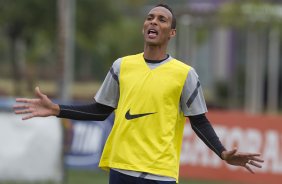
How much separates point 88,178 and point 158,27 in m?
11.2

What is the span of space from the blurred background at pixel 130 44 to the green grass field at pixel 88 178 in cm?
3

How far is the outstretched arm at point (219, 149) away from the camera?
6820 mm

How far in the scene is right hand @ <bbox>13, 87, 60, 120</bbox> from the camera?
6.78 m

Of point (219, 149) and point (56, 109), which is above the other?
point (56, 109)

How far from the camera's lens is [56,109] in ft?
22.9

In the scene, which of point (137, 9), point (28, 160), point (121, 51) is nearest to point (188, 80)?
point (28, 160)

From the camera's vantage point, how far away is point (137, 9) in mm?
47406

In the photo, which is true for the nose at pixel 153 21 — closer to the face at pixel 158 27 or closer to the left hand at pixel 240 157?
the face at pixel 158 27

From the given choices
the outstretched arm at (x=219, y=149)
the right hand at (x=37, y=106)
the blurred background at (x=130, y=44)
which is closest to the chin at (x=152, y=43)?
the outstretched arm at (x=219, y=149)

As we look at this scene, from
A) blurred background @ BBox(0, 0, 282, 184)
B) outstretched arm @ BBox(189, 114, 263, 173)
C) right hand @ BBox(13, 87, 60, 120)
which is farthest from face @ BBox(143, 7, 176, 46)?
blurred background @ BBox(0, 0, 282, 184)

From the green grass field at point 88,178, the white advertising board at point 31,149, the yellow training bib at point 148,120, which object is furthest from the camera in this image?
the green grass field at point 88,178

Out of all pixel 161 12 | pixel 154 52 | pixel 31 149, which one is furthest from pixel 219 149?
pixel 31 149

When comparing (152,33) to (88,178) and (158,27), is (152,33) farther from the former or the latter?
(88,178)

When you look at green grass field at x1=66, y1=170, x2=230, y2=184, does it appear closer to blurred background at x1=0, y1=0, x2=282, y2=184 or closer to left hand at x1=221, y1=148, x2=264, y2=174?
blurred background at x1=0, y1=0, x2=282, y2=184
